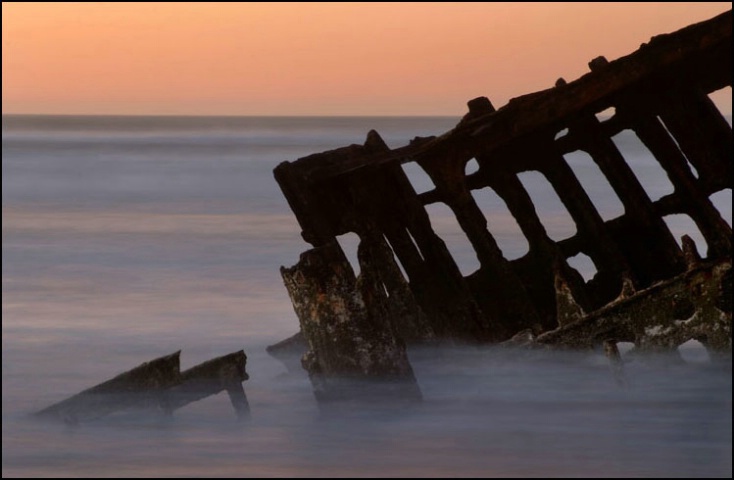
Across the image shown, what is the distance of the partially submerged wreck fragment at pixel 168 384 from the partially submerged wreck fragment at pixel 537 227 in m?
0.40

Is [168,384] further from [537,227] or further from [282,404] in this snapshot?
[537,227]

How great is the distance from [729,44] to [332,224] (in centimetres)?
208

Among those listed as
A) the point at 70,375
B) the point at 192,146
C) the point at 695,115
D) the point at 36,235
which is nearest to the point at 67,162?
the point at 192,146

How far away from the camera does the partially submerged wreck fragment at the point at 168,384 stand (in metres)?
6.41

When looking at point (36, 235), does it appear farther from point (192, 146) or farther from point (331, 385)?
point (192, 146)

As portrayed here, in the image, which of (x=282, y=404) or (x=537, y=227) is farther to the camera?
(x=282, y=404)

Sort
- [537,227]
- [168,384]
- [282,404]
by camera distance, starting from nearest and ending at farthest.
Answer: [168,384], [537,227], [282,404]

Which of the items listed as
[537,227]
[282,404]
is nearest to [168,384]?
[282,404]

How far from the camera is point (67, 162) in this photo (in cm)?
4603

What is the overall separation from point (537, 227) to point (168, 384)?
1980 millimetres

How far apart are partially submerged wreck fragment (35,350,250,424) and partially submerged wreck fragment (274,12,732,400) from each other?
1.33 ft

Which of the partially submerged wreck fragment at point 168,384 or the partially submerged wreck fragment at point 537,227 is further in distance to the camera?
the partially submerged wreck fragment at point 168,384

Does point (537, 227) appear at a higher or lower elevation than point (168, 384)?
higher

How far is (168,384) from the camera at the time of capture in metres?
6.43
